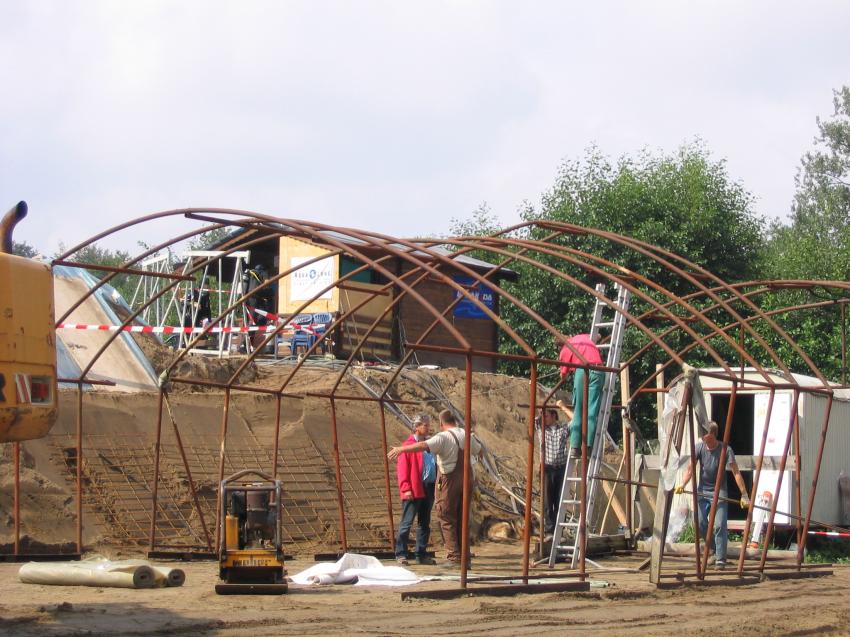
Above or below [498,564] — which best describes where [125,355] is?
above

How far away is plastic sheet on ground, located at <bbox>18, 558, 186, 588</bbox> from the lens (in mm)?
10758

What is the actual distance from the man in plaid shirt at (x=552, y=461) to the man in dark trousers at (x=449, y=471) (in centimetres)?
168

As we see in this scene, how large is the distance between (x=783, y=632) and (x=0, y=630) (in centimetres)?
612

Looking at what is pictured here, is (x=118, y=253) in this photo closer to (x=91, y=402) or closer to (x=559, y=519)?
(x=91, y=402)

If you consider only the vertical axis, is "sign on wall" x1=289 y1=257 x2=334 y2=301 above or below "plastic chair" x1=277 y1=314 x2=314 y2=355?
above

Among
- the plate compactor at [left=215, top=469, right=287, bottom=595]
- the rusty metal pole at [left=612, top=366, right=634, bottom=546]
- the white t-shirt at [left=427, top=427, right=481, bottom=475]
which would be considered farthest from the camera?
the rusty metal pole at [left=612, top=366, right=634, bottom=546]

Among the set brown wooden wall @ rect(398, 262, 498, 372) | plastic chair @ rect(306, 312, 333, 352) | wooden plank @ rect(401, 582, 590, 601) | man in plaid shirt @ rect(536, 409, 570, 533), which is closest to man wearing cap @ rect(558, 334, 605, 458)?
man in plaid shirt @ rect(536, 409, 570, 533)

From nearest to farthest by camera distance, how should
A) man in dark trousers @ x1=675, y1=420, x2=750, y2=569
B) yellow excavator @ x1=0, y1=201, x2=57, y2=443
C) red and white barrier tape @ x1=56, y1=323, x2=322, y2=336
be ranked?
yellow excavator @ x1=0, y1=201, x2=57, y2=443, man in dark trousers @ x1=675, y1=420, x2=750, y2=569, red and white barrier tape @ x1=56, y1=323, x2=322, y2=336

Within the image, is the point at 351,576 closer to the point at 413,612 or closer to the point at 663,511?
the point at 413,612

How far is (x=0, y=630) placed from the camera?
7.86 meters

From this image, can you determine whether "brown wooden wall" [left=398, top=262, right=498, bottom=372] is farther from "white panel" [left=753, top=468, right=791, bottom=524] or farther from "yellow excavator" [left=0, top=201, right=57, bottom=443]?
"yellow excavator" [left=0, top=201, right=57, bottom=443]

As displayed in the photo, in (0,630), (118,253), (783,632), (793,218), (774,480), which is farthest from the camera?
(118,253)

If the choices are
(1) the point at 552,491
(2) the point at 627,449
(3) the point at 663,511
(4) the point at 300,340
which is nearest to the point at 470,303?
(4) the point at 300,340

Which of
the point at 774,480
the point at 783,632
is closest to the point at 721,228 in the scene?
the point at 774,480
